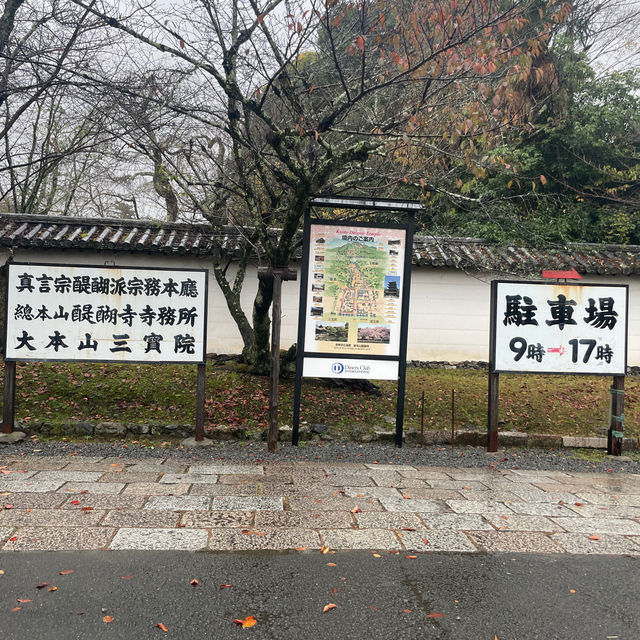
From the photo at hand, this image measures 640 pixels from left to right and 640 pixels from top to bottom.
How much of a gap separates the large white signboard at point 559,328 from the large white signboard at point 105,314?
420 cm

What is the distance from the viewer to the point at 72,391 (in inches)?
351

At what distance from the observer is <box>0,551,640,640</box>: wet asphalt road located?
295cm

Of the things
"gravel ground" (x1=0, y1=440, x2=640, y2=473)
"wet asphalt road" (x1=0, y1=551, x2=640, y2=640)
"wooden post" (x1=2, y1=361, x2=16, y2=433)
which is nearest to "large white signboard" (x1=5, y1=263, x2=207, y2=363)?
"wooden post" (x1=2, y1=361, x2=16, y2=433)

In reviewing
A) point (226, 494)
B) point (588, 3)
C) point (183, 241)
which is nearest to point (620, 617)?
point (226, 494)

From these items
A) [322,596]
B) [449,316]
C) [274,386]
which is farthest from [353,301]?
[449,316]

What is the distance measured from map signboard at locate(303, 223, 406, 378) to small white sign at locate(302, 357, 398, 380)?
0.01 metres

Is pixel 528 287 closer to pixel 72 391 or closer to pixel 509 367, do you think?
pixel 509 367

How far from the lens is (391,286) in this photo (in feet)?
24.0

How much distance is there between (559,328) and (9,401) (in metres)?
7.62

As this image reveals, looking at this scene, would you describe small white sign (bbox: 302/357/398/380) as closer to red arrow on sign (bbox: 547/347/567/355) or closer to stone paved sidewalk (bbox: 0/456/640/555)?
stone paved sidewalk (bbox: 0/456/640/555)

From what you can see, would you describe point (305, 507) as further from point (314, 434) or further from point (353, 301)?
point (353, 301)

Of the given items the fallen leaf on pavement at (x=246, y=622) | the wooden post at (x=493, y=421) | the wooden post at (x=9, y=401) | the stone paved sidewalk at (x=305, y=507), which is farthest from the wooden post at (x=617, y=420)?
the wooden post at (x=9, y=401)

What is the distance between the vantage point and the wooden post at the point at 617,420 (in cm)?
759

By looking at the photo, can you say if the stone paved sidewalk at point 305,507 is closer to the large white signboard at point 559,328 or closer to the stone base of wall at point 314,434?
the stone base of wall at point 314,434
